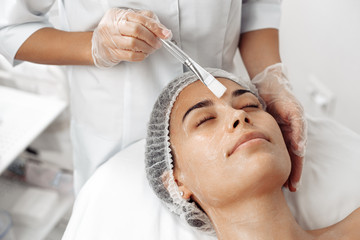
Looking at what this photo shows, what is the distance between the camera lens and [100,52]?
1185 millimetres

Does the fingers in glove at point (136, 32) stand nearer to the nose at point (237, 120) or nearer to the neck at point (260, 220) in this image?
the nose at point (237, 120)

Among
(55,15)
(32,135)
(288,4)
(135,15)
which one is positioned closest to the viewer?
(135,15)

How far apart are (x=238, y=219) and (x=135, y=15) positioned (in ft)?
2.16

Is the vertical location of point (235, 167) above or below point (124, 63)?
below

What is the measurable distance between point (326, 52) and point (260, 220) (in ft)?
4.81

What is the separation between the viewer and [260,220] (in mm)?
1100

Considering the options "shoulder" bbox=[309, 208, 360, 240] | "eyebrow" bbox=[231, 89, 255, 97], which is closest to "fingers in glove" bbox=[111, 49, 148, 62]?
"eyebrow" bbox=[231, 89, 255, 97]

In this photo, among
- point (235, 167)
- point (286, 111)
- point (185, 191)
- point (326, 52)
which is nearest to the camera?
point (235, 167)

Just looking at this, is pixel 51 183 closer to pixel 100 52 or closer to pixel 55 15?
pixel 55 15

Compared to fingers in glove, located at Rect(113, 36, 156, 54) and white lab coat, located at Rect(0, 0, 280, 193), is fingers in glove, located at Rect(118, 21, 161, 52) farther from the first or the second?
white lab coat, located at Rect(0, 0, 280, 193)

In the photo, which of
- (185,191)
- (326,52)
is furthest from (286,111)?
(326,52)

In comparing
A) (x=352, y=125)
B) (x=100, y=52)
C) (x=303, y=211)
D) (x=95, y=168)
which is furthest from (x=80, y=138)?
(x=352, y=125)

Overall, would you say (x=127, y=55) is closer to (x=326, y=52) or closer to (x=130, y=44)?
(x=130, y=44)

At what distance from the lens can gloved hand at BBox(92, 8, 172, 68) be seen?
1.08 m
